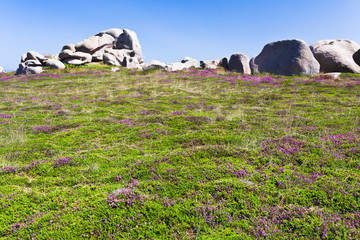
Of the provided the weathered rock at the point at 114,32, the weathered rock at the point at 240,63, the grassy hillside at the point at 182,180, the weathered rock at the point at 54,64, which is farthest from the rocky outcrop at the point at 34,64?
the grassy hillside at the point at 182,180

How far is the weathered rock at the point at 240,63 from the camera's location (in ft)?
143

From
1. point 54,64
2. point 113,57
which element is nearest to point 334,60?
point 113,57

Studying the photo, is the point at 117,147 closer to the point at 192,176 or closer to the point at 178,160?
the point at 178,160

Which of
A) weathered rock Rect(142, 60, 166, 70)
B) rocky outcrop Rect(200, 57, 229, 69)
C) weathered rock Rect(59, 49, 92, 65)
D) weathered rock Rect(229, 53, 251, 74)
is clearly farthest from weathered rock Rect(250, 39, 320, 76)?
weathered rock Rect(59, 49, 92, 65)

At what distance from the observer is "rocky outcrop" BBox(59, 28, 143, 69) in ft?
201

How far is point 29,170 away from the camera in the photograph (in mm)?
6371

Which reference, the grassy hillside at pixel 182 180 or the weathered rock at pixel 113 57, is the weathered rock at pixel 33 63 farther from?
the grassy hillside at pixel 182 180

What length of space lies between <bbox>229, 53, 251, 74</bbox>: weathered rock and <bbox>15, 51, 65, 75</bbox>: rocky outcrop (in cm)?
4504

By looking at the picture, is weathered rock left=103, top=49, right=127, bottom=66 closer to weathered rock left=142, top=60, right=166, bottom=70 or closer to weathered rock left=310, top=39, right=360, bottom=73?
weathered rock left=142, top=60, right=166, bottom=70

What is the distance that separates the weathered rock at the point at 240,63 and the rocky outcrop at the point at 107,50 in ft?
99.7

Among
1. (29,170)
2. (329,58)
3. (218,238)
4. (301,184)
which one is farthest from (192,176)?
(329,58)

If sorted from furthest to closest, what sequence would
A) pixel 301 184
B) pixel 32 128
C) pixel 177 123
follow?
pixel 177 123 → pixel 32 128 → pixel 301 184

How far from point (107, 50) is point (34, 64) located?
957 inches

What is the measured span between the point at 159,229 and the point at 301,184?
163 inches
